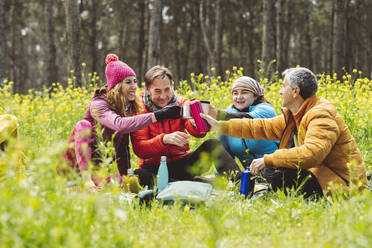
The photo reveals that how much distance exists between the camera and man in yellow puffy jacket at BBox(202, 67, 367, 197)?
2969mm

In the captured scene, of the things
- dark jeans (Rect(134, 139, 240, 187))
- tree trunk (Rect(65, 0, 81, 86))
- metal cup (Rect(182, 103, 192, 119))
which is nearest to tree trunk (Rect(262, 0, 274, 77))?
tree trunk (Rect(65, 0, 81, 86))

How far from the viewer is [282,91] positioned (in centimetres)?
324

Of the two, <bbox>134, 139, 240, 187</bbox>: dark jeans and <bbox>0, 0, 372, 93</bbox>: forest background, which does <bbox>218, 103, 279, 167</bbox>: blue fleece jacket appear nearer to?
<bbox>134, 139, 240, 187</bbox>: dark jeans

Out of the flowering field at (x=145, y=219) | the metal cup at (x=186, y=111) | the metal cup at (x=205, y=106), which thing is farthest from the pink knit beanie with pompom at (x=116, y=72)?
the flowering field at (x=145, y=219)

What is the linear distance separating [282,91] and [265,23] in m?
7.38

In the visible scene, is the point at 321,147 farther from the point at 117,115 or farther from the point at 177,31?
the point at 177,31

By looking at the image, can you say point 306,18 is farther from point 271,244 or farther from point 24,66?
point 271,244

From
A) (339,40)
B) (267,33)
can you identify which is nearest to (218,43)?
(267,33)

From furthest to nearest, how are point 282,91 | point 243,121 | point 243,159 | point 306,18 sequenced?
point 306,18, point 243,159, point 243,121, point 282,91

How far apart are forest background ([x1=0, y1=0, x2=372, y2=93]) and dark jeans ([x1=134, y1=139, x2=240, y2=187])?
13.3 feet

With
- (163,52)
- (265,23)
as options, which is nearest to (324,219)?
(265,23)

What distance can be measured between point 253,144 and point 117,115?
1.61 m

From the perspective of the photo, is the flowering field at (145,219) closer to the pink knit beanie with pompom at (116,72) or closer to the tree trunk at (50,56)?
the pink knit beanie with pompom at (116,72)

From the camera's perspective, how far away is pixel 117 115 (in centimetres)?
365
